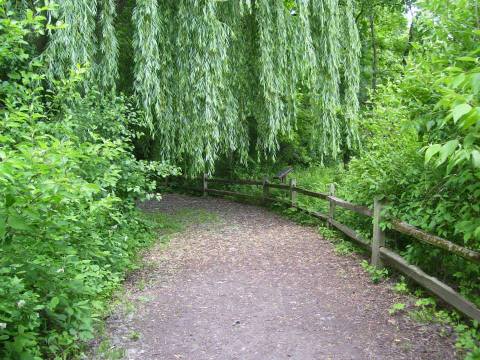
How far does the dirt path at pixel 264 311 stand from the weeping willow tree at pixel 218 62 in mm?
1980

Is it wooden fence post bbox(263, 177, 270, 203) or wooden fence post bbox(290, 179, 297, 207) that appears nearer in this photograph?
wooden fence post bbox(290, 179, 297, 207)

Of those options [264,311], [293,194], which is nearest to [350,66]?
[293,194]

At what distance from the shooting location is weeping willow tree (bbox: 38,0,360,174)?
6.22 metres

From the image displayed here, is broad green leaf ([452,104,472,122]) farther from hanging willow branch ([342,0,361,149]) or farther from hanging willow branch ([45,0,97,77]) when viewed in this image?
hanging willow branch ([342,0,361,149])

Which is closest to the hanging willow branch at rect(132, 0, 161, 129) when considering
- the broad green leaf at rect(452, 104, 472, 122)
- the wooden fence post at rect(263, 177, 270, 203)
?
the broad green leaf at rect(452, 104, 472, 122)

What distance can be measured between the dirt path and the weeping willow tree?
6.50ft

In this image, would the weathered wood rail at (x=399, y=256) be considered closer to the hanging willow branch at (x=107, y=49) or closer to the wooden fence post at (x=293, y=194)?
the wooden fence post at (x=293, y=194)

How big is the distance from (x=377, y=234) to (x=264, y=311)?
1.92m

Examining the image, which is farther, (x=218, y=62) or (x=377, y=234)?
(x=218, y=62)

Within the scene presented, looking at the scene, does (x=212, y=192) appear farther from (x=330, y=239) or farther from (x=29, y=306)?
(x=29, y=306)

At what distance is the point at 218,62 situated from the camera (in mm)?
6691

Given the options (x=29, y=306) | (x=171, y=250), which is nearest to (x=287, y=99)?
(x=171, y=250)

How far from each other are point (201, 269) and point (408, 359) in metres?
3.25

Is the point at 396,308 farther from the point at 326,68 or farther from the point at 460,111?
the point at 326,68
